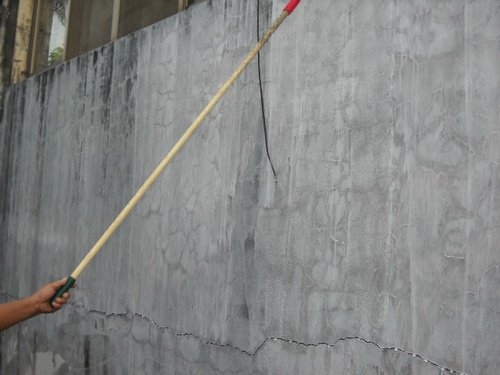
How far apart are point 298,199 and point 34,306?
46.9 inches

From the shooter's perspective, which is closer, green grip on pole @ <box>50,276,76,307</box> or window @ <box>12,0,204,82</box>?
green grip on pole @ <box>50,276,76,307</box>

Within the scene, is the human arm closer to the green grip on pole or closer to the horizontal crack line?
the green grip on pole

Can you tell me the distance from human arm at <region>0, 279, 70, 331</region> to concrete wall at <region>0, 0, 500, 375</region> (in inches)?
40.3

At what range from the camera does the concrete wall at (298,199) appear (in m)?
2.04

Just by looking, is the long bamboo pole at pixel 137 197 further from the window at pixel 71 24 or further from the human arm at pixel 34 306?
the window at pixel 71 24

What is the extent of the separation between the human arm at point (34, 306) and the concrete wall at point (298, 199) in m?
1.02

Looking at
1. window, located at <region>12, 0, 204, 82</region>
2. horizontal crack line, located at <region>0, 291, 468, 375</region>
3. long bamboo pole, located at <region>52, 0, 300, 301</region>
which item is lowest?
horizontal crack line, located at <region>0, 291, 468, 375</region>

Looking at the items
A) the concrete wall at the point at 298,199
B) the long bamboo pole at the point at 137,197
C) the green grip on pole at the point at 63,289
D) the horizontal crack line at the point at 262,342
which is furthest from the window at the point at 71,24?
the green grip on pole at the point at 63,289

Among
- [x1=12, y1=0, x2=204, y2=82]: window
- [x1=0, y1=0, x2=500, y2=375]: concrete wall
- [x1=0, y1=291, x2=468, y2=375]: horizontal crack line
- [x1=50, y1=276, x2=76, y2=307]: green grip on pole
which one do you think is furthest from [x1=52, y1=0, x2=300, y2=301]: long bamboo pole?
[x1=12, y1=0, x2=204, y2=82]: window

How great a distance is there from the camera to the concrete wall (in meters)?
2.04

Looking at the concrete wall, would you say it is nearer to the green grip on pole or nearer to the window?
Result: the window

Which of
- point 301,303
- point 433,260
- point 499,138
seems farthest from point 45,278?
point 499,138

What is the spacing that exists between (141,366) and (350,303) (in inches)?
65.2

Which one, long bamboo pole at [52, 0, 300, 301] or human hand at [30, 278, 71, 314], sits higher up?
long bamboo pole at [52, 0, 300, 301]
